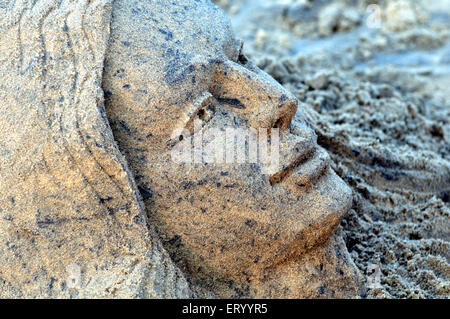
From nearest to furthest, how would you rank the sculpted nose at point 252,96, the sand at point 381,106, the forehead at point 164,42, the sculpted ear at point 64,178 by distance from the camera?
the sculpted ear at point 64,178
the forehead at point 164,42
the sculpted nose at point 252,96
the sand at point 381,106

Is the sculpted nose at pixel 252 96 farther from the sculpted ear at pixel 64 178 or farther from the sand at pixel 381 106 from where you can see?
the sand at pixel 381 106

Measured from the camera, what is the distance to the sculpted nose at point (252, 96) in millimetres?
2162

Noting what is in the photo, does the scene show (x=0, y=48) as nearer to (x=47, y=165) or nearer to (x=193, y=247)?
(x=47, y=165)

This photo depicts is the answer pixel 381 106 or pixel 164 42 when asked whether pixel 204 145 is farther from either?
pixel 381 106

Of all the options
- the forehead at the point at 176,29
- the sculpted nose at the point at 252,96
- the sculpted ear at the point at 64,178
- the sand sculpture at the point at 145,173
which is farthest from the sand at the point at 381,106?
the sculpted ear at the point at 64,178

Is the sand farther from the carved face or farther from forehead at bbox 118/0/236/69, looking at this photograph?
forehead at bbox 118/0/236/69

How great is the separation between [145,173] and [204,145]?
9.3 inches

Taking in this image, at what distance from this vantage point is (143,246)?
202 centimetres

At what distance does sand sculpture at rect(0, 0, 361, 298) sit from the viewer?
196cm

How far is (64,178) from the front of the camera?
1.95m

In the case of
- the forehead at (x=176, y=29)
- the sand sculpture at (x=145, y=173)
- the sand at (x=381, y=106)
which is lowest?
the sand at (x=381, y=106)

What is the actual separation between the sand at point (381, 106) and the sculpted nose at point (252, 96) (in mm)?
713

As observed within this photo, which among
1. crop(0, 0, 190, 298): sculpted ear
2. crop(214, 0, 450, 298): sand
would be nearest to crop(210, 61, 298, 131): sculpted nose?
crop(0, 0, 190, 298): sculpted ear

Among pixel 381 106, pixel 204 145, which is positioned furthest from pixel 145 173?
pixel 381 106
